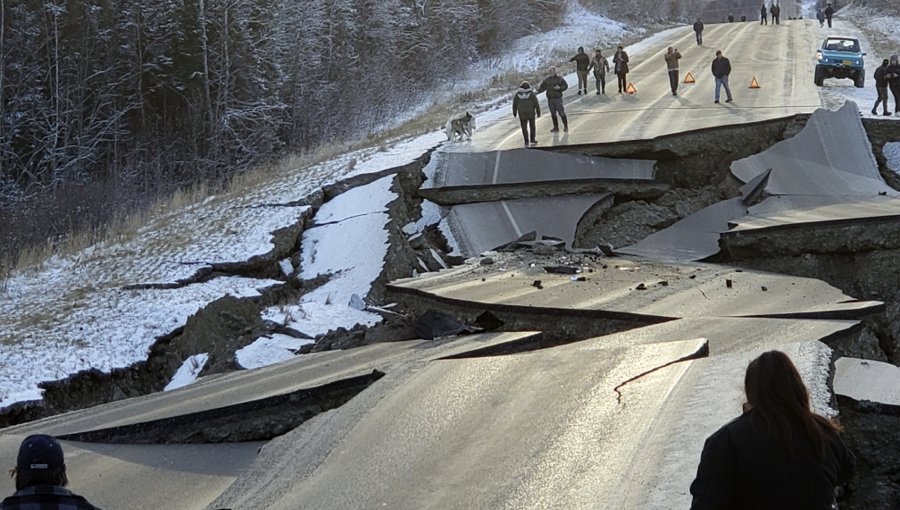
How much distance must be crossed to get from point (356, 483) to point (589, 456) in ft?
4.50

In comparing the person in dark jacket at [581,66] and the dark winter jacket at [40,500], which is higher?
the person in dark jacket at [581,66]

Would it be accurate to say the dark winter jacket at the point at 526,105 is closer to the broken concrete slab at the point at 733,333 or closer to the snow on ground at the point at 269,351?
the snow on ground at the point at 269,351

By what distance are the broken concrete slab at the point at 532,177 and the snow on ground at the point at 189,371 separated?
6.18 meters

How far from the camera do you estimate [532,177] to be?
1694 centimetres

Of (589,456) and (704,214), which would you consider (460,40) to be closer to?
(704,214)

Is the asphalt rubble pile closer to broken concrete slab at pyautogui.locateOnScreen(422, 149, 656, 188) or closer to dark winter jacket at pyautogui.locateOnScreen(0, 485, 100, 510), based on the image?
broken concrete slab at pyautogui.locateOnScreen(422, 149, 656, 188)

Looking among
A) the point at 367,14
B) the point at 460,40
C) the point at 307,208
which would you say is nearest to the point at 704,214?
the point at 307,208

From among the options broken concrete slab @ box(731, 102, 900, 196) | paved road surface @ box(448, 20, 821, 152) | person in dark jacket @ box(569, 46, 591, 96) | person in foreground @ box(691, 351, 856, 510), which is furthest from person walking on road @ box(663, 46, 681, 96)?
person in foreground @ box(691, 351, 856, 510)

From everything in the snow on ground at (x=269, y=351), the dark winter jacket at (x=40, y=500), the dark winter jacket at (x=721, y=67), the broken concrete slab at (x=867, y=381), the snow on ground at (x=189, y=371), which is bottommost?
the snow on ground at (x=189, y=371)

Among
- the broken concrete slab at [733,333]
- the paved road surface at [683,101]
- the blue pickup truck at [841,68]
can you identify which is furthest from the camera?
the blue pickup truck at [841,68]

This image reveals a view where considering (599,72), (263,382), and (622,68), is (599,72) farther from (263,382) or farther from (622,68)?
(263,382)

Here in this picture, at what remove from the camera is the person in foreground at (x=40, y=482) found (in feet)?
12.3

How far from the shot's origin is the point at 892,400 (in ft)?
21.7

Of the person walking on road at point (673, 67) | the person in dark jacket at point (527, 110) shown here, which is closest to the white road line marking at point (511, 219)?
the person in dark jacket at point (527, 110)
